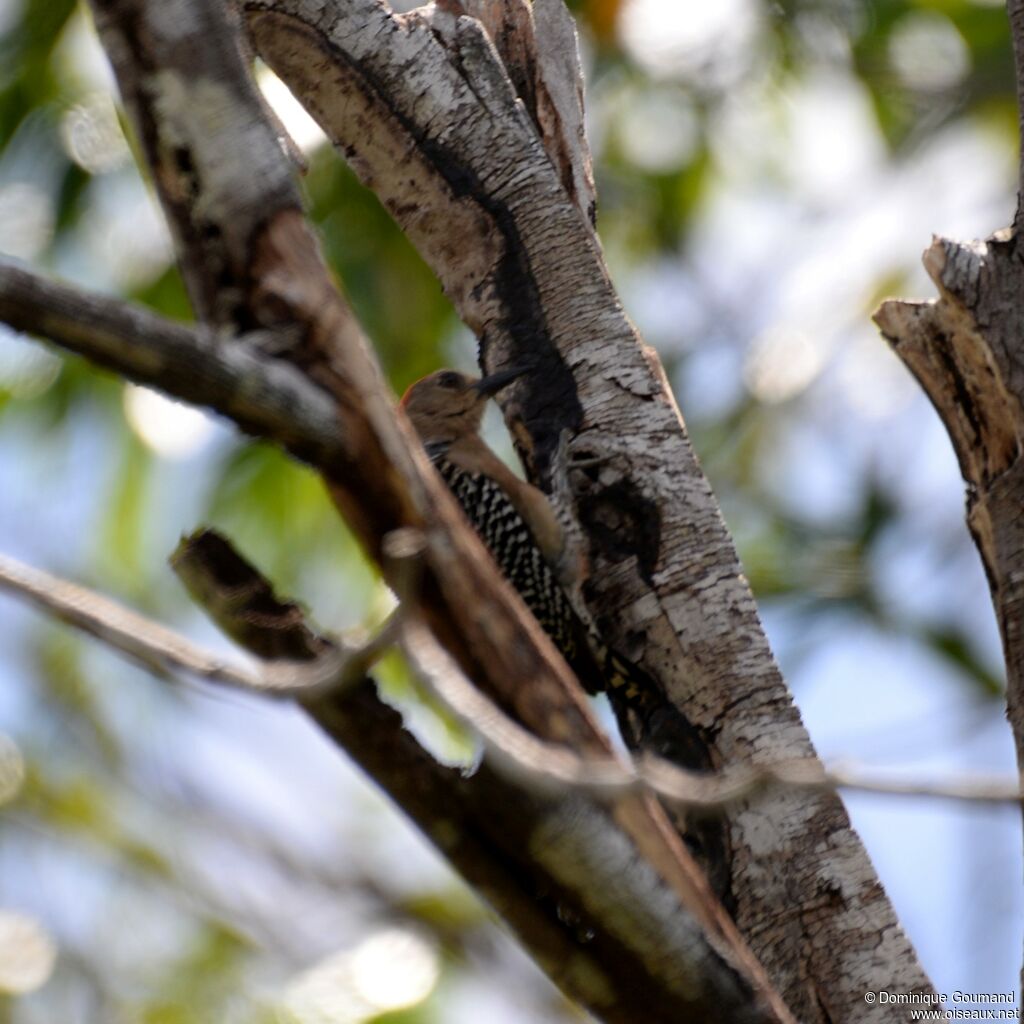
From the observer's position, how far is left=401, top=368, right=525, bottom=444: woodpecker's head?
475 cm

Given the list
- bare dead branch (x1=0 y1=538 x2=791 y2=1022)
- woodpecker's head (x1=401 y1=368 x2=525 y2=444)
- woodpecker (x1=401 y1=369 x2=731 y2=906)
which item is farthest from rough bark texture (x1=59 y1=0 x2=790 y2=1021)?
woodpecker's head (x1=401 y1=368 x2=525 y2=444)

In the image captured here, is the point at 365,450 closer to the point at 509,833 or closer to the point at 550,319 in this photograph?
the point at 509,833

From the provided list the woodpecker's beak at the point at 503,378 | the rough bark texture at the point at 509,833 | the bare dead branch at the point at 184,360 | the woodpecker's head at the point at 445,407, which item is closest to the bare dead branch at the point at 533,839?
the rough bark texture at the point at 509,833

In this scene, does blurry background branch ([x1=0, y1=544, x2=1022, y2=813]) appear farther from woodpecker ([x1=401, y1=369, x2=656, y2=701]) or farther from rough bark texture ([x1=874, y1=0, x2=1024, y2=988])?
woodpecker ([x1=401, y1=369, x2=656, y2=701])

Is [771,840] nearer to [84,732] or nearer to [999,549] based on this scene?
[999,549]

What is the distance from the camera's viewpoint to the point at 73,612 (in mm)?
1834

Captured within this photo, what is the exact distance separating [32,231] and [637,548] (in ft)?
15.7

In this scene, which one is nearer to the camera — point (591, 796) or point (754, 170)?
point (591, 796)

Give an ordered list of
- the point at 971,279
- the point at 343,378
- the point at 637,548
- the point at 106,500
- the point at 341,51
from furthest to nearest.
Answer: the point at 106,500, the point at 341,51, the point at 637,548, the point at 971,279, the point at 343,378

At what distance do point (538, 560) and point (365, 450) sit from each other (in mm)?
2119

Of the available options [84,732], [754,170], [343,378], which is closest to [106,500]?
[84,732]

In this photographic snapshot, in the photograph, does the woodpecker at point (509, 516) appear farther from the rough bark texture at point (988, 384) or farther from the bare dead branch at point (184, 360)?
the bare dead branch at point (184, 360)

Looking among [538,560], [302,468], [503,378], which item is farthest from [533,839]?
[302,468]

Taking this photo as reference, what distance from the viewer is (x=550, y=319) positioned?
3.56m
